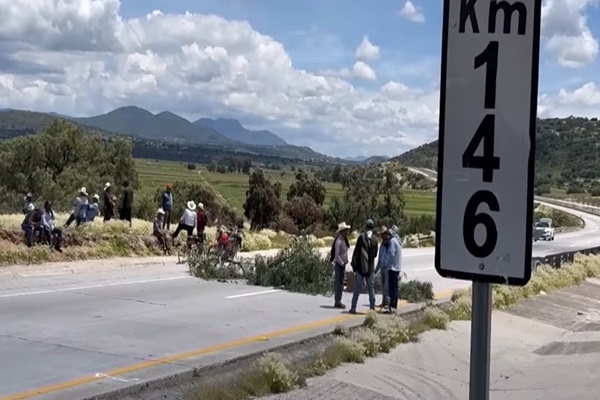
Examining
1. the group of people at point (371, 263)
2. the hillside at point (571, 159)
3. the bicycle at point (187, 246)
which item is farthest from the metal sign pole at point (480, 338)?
the hillside at point (571, 159)

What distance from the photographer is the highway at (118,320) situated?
10452 millimetres

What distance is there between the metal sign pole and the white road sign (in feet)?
0.15

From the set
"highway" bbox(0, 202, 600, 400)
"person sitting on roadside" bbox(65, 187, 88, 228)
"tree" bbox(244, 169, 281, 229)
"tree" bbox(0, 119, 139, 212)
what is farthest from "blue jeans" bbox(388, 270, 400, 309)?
"tree" bbox(244, 169, 281, 229)

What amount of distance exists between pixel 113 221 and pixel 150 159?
492 ft

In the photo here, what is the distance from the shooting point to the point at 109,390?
9.04 metres

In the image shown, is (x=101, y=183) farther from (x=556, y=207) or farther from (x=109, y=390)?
(x=556, y=207)

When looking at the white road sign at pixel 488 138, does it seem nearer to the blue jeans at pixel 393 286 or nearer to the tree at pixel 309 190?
the blue jeans at pixel 393 286

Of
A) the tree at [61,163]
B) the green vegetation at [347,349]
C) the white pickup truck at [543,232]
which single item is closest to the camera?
the green vegetation at [347,349]

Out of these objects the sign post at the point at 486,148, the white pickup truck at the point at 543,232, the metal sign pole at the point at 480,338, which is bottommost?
the white pickup truck at the point at 543,232

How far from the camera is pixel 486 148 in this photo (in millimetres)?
2498

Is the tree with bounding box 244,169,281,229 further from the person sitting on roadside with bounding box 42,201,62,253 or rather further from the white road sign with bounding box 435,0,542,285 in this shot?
the white road sign with bounding box 435,0,542,285

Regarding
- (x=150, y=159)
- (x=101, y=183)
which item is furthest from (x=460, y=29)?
(x=150, y=159)

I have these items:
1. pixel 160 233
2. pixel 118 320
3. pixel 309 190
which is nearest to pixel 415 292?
pixel 118 320

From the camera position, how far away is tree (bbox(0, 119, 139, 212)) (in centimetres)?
4538
